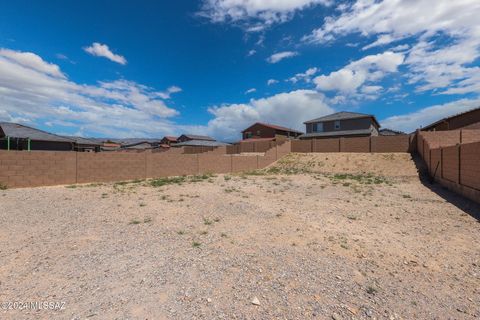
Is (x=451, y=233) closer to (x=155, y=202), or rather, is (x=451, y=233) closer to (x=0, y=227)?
(x=155, y=202)

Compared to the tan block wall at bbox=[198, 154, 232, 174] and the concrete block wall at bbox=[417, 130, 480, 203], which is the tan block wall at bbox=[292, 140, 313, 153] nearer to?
the tan block wall at bbox=[198, 154, 232, 174]

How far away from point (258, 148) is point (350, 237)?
28.9m

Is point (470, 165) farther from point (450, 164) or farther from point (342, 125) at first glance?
point (342, 125)

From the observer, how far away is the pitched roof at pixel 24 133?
2089 cm

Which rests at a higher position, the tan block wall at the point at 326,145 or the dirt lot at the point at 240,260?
the tan block wall at the point at 326,145

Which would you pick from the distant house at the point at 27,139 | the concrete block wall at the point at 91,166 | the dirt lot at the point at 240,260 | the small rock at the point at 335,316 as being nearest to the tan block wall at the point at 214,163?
the concrete block wall at the point at 91,166

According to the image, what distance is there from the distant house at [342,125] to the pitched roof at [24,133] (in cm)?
3334

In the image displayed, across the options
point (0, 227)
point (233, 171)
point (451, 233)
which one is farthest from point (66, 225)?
point (233, 171)

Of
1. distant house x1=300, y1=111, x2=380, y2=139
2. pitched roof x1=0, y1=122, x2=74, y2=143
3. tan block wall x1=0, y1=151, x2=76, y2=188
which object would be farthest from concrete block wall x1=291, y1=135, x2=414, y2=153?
pitched roof x1=0, y1=122, x2=74, y2=143

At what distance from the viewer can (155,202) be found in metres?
9.21

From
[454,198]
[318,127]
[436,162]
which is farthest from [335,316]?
[318,127]

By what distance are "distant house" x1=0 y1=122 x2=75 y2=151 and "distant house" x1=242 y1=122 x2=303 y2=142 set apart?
107 feet

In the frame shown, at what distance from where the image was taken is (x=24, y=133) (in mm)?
21844

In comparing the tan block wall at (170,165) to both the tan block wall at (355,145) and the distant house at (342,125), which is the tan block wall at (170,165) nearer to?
the tan block wall at (355,145)
